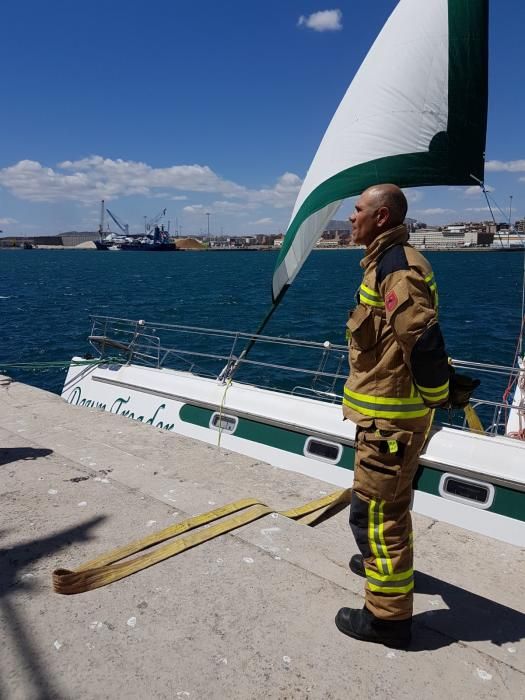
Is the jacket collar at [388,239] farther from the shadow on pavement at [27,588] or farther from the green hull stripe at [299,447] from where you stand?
the green hull stripe at [299,447]

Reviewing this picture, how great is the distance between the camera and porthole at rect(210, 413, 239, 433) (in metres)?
8.34

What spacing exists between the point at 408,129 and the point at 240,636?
5964 millimetres

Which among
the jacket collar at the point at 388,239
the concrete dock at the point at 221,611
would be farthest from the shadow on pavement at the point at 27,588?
the jacket collar at the point at 388,239

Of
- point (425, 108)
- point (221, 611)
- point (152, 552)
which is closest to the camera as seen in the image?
point (221, 611)

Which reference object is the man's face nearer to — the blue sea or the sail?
the sail

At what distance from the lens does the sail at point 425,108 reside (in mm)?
6812

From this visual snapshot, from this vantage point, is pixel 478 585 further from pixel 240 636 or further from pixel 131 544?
pixel 131 544

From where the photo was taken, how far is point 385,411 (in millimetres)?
2977

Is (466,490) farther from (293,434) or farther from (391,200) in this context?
(391,200)

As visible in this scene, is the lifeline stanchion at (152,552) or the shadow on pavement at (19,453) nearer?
the lifeline stanchion at (152,552)

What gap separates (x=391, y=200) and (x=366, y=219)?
0.16 m

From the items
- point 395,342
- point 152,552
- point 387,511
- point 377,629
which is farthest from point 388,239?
point 152,552

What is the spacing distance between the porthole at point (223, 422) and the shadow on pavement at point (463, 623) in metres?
4.82

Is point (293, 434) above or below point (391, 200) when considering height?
below
